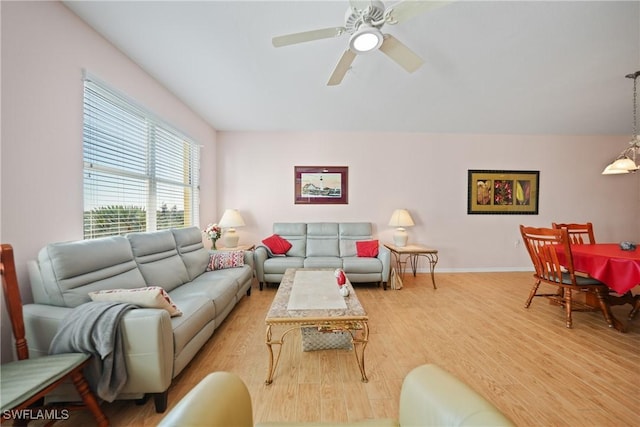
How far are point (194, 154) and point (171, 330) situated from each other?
3027mm

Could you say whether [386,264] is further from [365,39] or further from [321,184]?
[365,39]

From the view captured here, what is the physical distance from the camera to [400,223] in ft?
13.1

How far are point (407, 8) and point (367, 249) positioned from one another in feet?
9.89

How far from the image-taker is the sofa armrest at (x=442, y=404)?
57cm

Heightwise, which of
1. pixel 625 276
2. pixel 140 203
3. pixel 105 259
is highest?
pixel 140 203

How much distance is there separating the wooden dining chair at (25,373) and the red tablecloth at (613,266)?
3.91m

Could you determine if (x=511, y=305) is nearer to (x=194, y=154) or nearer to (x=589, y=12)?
(x=589, y=12)

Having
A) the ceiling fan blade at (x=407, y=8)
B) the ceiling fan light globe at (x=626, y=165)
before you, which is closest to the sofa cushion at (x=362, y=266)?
the ceiling fan blade at (x=407, y=8)

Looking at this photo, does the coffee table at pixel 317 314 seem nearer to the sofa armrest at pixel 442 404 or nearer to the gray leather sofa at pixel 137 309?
the gray leather sofa at pixel 137 309

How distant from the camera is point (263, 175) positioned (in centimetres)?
435

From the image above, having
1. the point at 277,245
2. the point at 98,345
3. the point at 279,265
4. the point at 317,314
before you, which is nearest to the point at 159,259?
the point at 98,345

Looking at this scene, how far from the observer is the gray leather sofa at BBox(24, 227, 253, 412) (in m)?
1.33

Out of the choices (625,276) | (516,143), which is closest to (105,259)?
(625,276)

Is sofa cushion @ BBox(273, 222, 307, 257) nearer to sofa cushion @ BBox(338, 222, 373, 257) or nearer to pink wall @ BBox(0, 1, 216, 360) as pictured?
sofa cushion @ BBox(338, 222, 373, 257)
